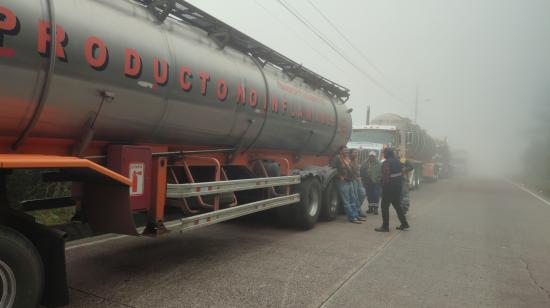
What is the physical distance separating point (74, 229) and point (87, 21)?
1.99m

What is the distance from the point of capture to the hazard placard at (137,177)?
4.30m

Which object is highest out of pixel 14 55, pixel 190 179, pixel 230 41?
pixel 230 41

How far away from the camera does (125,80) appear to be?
13.5 ft

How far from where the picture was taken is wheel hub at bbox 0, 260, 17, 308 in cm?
297

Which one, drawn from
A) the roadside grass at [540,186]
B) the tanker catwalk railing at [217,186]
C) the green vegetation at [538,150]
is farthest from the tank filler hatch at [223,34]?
the green vegetation at [538,150]

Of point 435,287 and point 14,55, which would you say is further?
point 435,287

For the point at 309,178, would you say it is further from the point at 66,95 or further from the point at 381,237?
the point at 66,95

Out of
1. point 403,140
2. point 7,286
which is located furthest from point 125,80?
point 403,140

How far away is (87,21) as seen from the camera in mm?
3787

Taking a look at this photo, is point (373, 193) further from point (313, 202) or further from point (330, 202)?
point (313, 202)

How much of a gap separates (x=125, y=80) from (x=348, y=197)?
668 centimetres

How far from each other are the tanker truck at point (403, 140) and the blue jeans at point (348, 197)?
780 centimetres

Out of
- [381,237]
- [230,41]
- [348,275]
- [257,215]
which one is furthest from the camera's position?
[257,215]

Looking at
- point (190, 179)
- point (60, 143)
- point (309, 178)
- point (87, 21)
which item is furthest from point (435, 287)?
point (87, 21)
